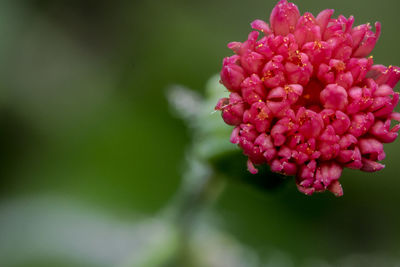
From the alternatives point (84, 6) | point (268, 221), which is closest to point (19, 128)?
point (84, 6)

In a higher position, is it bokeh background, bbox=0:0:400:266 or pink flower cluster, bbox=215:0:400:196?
bokeh background, bbox=0:0:400:266

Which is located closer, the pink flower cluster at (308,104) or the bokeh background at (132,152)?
the pink flower cluster at (308,104)

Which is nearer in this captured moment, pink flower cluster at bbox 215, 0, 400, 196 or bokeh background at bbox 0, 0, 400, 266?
pink flower cluster at bbox 215, 0, 400, 196

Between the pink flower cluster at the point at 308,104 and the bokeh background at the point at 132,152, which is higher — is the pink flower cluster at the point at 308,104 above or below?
below

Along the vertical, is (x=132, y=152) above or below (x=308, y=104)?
above

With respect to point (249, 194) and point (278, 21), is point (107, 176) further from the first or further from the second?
point (278, 21)

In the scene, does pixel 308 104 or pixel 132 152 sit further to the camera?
pixel 132 152
